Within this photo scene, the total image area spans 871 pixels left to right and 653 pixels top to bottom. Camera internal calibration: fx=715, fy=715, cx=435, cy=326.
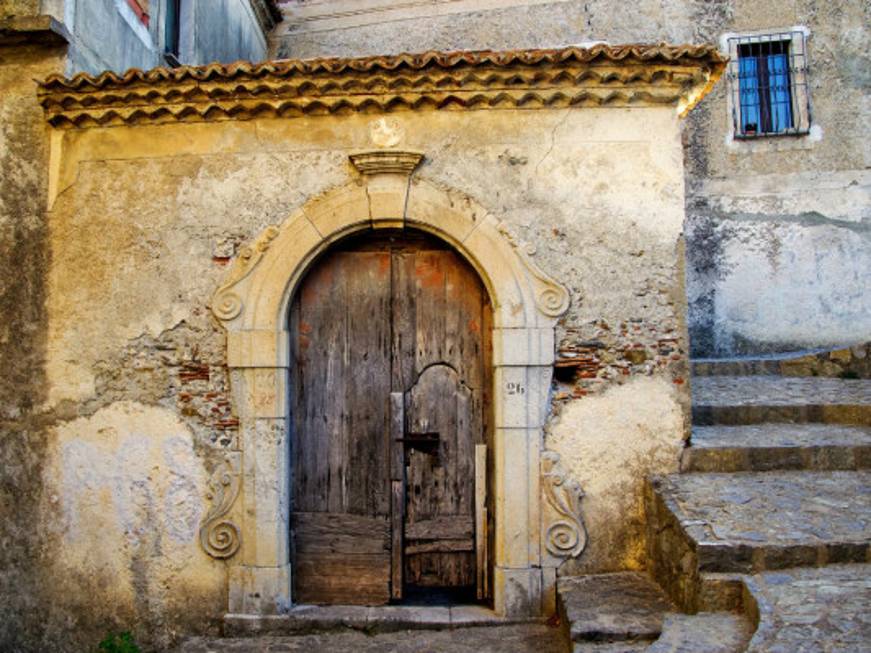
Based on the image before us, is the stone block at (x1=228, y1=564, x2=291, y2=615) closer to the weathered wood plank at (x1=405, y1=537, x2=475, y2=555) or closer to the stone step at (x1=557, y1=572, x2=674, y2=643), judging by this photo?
the weathered wood plank at (x1=405, y1=537, x2=475, y2=555)

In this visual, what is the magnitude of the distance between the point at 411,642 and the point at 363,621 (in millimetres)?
402

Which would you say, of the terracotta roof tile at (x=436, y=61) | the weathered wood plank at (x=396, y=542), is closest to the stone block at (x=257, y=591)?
the weathered wood plank at (x=396, y=542)

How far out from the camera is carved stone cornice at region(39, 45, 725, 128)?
15.6 ft

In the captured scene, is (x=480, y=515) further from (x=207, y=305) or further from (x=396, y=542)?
(x=207, y=305)

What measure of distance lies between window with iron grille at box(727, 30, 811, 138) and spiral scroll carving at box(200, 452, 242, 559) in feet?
26.3

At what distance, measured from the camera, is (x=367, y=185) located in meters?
5.02

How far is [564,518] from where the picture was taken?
4.81 m

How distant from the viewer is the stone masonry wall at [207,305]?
488 centimetres

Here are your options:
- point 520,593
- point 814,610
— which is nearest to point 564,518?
point 520,593

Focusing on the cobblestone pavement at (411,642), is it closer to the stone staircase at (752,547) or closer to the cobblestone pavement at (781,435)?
the stone staircase at (752,547)

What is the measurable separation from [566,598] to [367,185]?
3.04 metres

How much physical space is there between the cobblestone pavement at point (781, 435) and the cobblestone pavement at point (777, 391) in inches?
13.6

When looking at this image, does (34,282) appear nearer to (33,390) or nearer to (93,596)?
(33,390)

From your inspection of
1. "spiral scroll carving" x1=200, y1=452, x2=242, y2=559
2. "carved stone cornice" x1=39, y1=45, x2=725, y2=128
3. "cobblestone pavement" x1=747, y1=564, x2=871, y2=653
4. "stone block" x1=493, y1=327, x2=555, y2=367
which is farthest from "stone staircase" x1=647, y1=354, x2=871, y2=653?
"spiral scroll carving" x1=200, y1=452, x2=242, y2=559
